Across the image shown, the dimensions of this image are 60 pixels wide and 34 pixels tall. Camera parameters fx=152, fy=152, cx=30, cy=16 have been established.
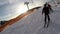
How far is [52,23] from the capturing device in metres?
1.43

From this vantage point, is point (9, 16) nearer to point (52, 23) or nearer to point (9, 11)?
point (9, 11)

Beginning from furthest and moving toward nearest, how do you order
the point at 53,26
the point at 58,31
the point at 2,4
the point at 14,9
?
the point at 14,9
the point at 2,4
the point at 53,26
the point at 58,31

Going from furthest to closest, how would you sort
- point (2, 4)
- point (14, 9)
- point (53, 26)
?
point (14, 9) → point (2, 4) → point (53, 26)

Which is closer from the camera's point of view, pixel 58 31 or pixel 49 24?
pixel 58 31

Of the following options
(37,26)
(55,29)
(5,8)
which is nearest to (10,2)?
(5,8)

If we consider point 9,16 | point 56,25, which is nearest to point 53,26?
point 56,25

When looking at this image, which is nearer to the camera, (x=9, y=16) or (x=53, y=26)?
(x=53, y=26)

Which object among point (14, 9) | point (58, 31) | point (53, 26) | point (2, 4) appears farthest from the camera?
point (14, 9)

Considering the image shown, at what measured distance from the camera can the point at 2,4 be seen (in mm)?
2566

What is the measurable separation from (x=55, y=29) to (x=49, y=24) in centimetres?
14

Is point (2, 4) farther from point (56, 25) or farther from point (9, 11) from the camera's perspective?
point (56, 25)

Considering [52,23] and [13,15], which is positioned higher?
[52,23]

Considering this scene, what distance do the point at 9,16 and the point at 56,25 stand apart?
1.40 m

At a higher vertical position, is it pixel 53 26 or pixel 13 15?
pixel 53 26
